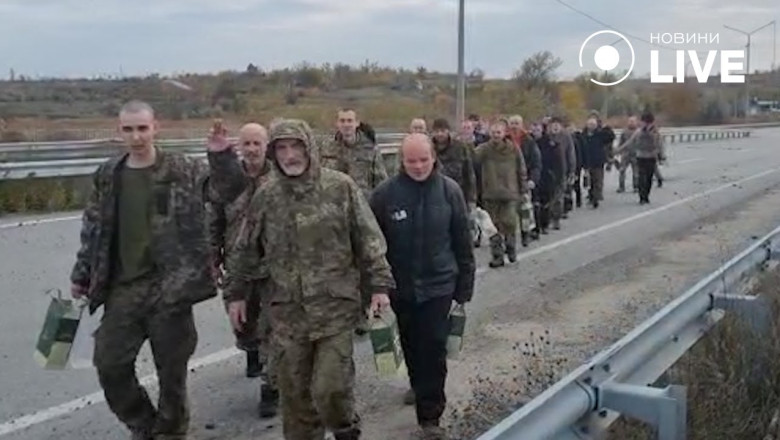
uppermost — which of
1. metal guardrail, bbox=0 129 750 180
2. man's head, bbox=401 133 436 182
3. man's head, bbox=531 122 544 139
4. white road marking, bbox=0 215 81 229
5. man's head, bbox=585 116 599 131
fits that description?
man's head, bbox=401 133 436 182

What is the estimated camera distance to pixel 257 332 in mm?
6516

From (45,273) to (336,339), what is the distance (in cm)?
737

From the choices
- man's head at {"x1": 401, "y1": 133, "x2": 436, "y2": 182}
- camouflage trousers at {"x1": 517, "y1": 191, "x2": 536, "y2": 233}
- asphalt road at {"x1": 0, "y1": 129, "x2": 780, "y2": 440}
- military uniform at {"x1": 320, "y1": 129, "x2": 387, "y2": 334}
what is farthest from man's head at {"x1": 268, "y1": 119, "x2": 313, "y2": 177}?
camouflage trousers at {"x1": 517, "y1": 191, "x2": 536, "y2": 233}

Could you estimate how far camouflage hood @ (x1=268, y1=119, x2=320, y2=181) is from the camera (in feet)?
16.5

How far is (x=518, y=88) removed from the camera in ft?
165

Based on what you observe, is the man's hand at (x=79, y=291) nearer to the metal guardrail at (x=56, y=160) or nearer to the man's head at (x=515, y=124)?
the metal guardrail at (x=56, y=160)

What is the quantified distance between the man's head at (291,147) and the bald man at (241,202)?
1138 millimetres

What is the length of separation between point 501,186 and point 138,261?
7.36 meters

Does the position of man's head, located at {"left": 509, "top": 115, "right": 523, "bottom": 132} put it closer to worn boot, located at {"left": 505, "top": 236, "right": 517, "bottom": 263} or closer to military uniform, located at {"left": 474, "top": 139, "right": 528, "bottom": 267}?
military uniform, located at {"left": 474, "top": 139, "right": 528, "bottom": 267}

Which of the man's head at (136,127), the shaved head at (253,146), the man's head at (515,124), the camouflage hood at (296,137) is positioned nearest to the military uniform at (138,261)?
the man's head at (136,127)

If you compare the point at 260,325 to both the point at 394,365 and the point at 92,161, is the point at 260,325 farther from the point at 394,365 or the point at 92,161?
the point at 92,161

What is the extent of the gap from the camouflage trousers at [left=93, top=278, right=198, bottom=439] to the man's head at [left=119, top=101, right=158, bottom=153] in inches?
25.6

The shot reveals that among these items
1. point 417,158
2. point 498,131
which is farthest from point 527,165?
point 417,158

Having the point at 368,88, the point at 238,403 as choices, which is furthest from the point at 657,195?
the point at 368,88
